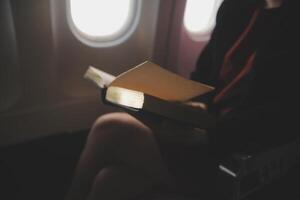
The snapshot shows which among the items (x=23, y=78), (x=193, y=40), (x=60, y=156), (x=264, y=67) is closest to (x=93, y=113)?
(x=60, y=156)

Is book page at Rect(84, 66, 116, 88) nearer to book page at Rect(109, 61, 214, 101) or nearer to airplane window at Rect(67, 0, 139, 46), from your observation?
book page at Rect(109, 61, 214, 101)

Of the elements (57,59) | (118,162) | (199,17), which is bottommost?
(118,162)

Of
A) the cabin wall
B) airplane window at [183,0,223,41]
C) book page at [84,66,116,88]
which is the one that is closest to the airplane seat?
book page at [84,66,116,88]

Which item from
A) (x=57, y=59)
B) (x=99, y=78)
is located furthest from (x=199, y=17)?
(x=99, y=78)

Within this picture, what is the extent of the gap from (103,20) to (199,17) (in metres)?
0.42

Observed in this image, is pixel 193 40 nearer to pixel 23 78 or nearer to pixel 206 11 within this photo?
pixel 206 11

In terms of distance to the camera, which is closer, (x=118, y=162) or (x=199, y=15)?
(x=118, y=162)

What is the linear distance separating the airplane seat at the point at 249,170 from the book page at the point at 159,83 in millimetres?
174

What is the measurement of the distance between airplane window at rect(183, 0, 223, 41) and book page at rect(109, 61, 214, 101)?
643 mm

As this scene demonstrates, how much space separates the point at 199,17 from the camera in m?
1.67

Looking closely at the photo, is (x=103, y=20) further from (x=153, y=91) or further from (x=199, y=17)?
(x=153, y=91)

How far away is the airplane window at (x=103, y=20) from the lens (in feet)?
4.58

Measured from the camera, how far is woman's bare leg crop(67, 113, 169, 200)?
1.07m

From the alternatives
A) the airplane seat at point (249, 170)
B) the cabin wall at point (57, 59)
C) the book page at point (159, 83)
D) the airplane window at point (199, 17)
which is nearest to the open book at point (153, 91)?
the book page at point (159, 83)
